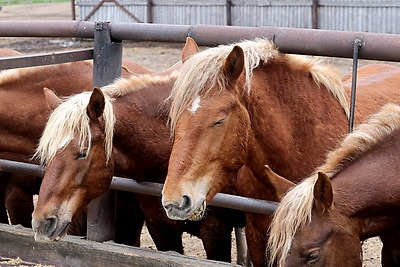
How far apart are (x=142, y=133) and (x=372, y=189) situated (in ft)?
4.66

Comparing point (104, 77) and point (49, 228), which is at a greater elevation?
point (104, 77)

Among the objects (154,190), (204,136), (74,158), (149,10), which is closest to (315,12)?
(149,10)

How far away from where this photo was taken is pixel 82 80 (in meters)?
4.92

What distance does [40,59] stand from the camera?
4238 mm

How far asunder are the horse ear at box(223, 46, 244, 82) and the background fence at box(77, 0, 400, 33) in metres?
12.6

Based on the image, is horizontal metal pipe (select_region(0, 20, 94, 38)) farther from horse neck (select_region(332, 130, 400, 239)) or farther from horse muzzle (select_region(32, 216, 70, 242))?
horse neck (select_region(332, 130, 400, 239))

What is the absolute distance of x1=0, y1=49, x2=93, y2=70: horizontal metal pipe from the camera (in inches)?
162

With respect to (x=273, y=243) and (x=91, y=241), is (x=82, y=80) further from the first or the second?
(x=273, y=243)

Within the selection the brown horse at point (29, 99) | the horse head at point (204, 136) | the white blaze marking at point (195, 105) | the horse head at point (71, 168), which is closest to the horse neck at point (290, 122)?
the horse head at point (204, 136)

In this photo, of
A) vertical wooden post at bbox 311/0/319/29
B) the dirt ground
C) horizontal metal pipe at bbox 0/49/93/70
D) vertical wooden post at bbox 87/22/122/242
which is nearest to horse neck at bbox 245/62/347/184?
vertical wooden post at bbox 87/22/122/242

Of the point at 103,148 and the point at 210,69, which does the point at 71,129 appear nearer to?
the point at 103,148

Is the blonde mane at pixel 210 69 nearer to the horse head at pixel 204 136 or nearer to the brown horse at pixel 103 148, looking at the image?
the horse head at pixel 204 136

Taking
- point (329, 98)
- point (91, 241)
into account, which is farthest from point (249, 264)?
point (329, 98)

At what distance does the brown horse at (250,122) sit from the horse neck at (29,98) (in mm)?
1402
